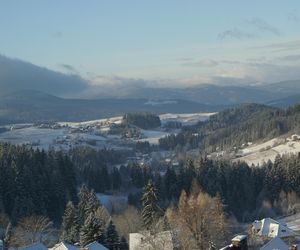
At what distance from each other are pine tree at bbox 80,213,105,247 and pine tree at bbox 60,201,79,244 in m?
7.27

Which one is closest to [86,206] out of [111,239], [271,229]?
[111,239]

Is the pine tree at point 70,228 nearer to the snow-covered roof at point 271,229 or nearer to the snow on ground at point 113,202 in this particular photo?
the snow-covered roof at point 271,229

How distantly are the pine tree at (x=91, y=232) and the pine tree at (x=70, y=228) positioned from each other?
7.27m

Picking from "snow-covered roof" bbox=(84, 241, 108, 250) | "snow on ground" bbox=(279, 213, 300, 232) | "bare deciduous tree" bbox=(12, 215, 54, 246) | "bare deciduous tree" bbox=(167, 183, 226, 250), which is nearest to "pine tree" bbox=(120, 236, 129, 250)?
"bare deciduous tree" bbox=(167, 183, 226, 250)

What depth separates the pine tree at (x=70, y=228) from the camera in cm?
7894

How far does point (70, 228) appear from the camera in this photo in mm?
82875

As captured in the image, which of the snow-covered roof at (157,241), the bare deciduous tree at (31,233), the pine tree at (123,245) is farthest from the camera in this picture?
the bare deciduous tree at (31,233)

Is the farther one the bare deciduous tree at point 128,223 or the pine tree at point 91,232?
the bare deciduous tree at point 128,223

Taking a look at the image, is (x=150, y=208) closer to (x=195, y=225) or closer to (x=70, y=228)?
(x=70, y=228)

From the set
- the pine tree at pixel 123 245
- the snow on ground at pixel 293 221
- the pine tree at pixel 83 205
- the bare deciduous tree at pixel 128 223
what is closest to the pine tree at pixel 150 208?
the pine tree at pixel 123 245

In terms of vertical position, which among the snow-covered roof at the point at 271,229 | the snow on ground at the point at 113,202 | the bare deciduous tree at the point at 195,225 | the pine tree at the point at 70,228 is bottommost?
the snow on ground at the point at 113,202

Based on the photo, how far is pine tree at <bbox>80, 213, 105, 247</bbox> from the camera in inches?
2763

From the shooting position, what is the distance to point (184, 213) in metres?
66.5

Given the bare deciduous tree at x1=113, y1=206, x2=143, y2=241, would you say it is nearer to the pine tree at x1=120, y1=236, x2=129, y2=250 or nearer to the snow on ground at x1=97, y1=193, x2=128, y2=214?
the pine tree at x1=120, y1=236, x2=129, y2=250
